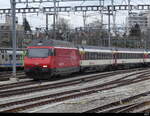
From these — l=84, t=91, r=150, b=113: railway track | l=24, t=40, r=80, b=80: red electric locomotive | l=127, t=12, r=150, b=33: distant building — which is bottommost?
l=84, t=91, r=150, b=113: railway track

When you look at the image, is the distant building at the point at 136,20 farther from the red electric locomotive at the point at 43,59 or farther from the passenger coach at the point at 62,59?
the red electric locomotive at the point at 43,59

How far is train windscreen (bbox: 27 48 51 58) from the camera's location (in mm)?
23875

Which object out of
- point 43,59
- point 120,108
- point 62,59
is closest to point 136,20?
point 62,59

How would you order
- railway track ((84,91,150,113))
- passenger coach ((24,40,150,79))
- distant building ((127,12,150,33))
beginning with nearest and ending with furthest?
1. railway track ((84,91,150,113))
2. passenger coach ((24,40,150,79))
3. distant building ((127,12,150,33))

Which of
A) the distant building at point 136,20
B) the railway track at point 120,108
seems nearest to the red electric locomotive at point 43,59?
the railway track at point 120,108

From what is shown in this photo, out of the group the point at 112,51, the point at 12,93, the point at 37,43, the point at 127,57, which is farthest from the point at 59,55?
the point at 127,57

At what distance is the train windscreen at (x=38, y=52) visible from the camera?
2388 cm

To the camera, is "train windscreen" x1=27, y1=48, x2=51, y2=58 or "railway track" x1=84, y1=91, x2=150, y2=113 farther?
"train windscreen" x1=27, y1=48, x2=51, y2=58

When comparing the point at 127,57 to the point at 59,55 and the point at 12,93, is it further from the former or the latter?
the point at 12,93

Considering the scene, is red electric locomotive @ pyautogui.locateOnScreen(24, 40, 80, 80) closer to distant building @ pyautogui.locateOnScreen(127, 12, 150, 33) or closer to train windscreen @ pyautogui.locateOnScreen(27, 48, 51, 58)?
train windscreen @ pyautogui.locateOnScreen(27, 48, 51, 58)

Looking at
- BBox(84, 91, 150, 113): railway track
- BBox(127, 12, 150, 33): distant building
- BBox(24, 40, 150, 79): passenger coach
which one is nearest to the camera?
BBox(84, 91, 150, 113): railway track

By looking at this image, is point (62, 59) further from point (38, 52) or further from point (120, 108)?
point (120, 108)

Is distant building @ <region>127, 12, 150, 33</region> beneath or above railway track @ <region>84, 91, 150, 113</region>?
above

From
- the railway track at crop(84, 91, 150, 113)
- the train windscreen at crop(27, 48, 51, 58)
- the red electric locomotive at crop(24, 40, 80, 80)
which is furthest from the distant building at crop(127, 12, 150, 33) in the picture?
the railway track at crop(84, 91, 150, 113)
